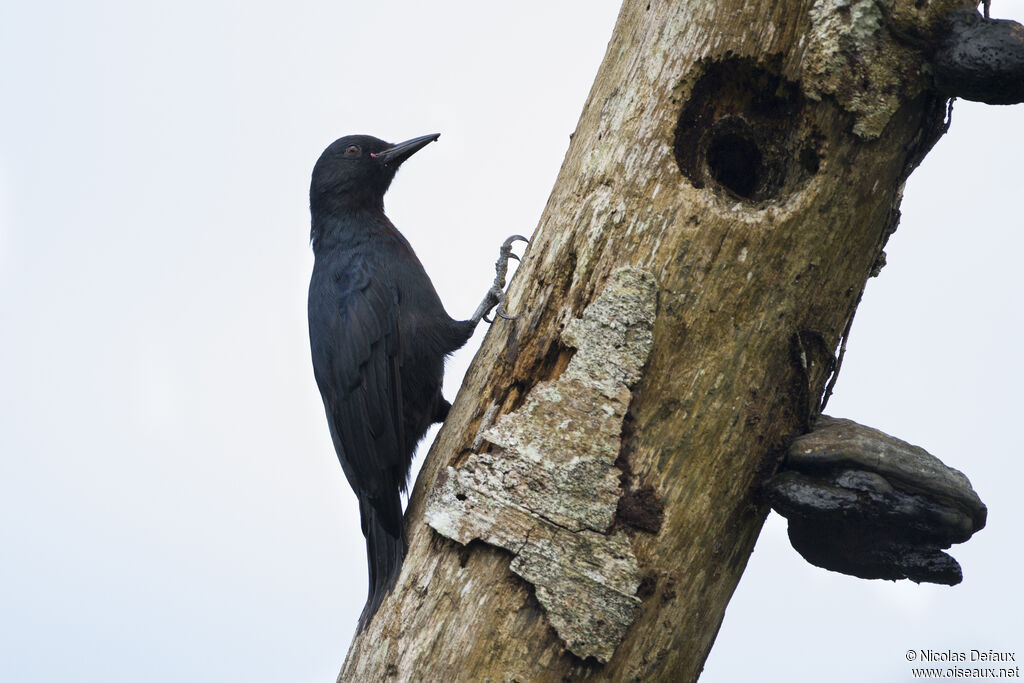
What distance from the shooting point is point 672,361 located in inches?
86.3

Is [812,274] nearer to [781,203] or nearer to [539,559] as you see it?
[781,203]

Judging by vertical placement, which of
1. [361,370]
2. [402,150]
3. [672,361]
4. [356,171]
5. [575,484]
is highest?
[402,150]

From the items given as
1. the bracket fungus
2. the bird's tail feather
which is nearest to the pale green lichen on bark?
the bracket fungus

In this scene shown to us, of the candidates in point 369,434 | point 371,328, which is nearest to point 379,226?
point 371,328

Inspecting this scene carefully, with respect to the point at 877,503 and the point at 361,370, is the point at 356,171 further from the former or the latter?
the point at 877,503

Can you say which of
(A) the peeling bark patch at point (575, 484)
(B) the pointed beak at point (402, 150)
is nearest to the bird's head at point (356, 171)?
(B) the pointed beak at point (402, 150)

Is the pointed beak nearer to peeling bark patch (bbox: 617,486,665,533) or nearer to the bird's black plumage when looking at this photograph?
the bird's black plumage

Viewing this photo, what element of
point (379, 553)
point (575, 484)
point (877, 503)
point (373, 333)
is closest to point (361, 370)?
point (373, 333)

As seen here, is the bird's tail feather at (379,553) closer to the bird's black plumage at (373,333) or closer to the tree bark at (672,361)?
the bird's black plumage at (373,333)

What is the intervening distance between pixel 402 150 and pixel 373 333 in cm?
118

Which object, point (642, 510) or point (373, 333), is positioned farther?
point (373, 333)

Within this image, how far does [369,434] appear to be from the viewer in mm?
3273

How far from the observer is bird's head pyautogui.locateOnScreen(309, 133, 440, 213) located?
4.13m

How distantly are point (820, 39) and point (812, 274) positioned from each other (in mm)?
575
